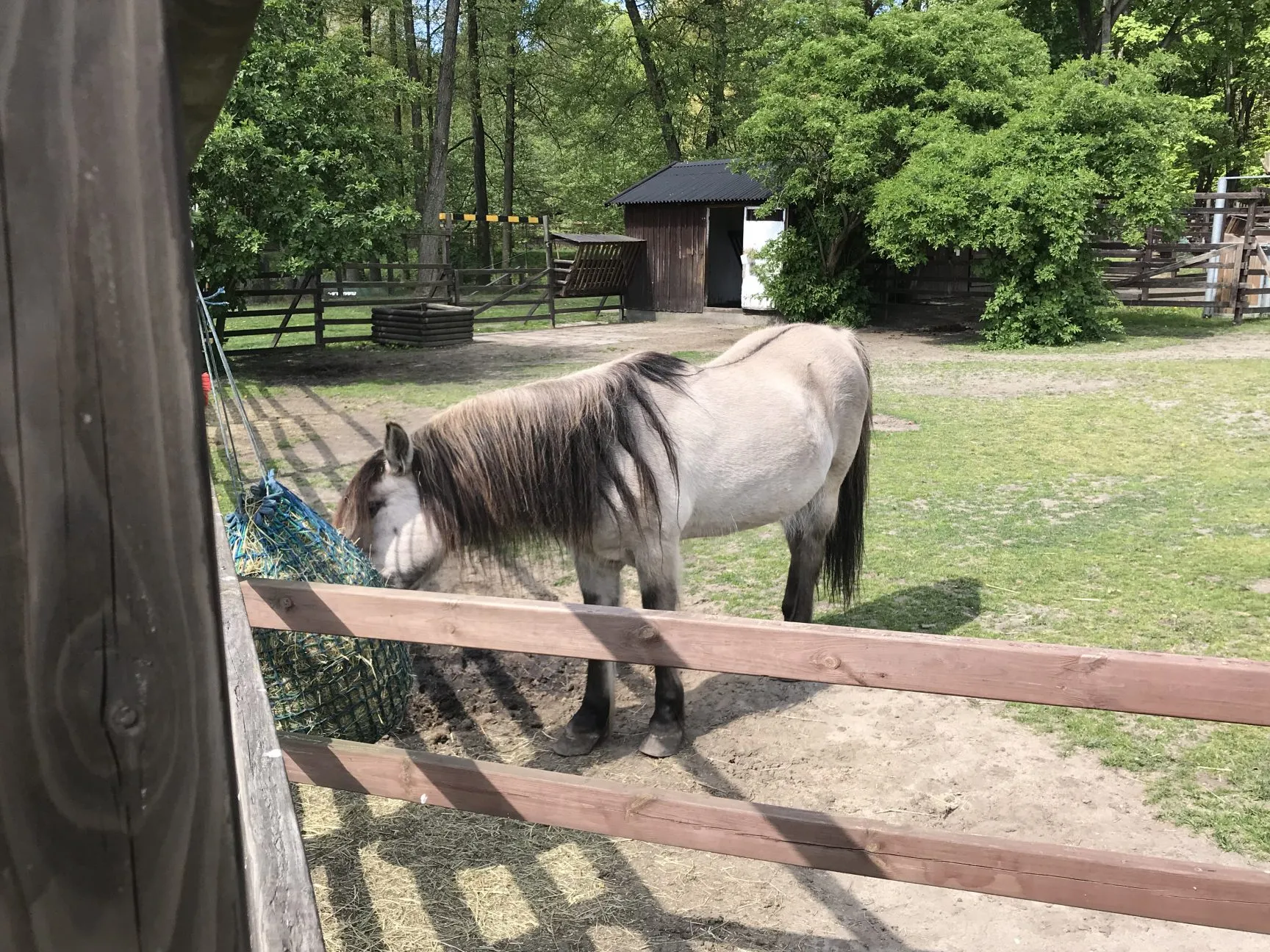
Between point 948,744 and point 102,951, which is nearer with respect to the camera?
point 102,951

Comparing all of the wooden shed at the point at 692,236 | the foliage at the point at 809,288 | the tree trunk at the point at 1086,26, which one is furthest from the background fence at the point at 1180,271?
the tree trunk at the point at 1086,26

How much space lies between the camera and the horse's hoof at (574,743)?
12.5 feet

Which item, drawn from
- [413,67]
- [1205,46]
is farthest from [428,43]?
[1205,46]

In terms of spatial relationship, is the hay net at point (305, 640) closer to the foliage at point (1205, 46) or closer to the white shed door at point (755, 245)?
the white shed door at point (755, 245)

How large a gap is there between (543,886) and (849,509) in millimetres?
2872

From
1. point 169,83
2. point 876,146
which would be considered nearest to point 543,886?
point 169,83

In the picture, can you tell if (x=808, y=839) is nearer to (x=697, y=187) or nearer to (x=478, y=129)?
(x=697, y=187)

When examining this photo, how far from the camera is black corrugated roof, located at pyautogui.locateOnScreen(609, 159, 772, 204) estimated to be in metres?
21.0

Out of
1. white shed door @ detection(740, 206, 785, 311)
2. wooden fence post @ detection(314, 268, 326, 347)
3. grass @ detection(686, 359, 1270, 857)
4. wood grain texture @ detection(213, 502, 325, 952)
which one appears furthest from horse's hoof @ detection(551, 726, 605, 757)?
white shed door @ detection(740, 206, 785, 311)

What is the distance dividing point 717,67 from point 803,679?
30.9m

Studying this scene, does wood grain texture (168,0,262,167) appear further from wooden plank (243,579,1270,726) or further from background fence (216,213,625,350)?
background fence (216,213,625,350)

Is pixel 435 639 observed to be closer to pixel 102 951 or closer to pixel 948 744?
pixel 102 951

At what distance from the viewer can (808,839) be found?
2.17 m

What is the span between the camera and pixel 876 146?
53.1 feet
